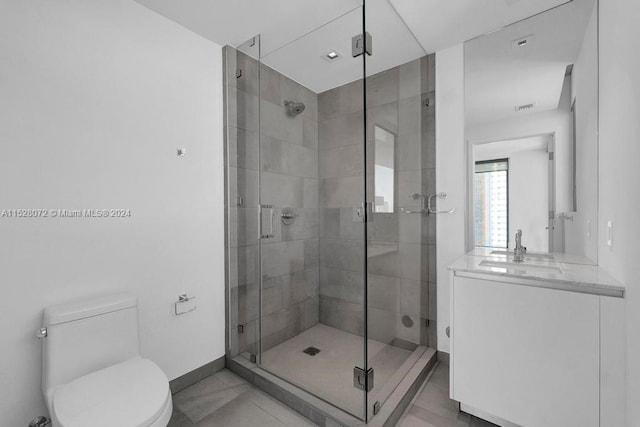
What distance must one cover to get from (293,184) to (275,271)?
0.65 meters

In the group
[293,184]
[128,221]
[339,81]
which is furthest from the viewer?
[293,184]

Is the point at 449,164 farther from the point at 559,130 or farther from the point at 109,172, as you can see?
the point at 109,172

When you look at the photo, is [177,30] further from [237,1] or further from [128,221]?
[128,221]

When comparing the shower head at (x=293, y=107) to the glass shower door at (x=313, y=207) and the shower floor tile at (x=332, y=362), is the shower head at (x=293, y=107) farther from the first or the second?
the shower floor tile at (x=332, y=362)

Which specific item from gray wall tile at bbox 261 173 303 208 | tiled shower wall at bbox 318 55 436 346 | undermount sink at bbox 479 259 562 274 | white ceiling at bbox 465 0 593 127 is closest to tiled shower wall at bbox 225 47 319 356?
gray wall tile at bbox 261 173 303 208

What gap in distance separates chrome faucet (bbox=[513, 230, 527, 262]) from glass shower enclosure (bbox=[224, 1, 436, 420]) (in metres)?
0.57

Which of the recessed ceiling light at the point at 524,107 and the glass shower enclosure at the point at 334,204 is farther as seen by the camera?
the recessed ceiling light at the point at 524,107

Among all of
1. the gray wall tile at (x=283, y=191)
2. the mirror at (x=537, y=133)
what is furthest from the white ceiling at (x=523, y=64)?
the gray wall tile at (x=283, y=191)

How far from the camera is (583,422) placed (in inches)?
52.8

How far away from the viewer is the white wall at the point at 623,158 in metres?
1.14

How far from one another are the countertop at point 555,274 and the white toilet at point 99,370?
164 cm

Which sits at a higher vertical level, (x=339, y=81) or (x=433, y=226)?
(x=339, y=81)

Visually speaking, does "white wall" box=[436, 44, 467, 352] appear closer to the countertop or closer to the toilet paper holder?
the countertop

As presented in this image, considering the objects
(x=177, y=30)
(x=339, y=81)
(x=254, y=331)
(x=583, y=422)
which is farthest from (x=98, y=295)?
(x=583, y=422)
